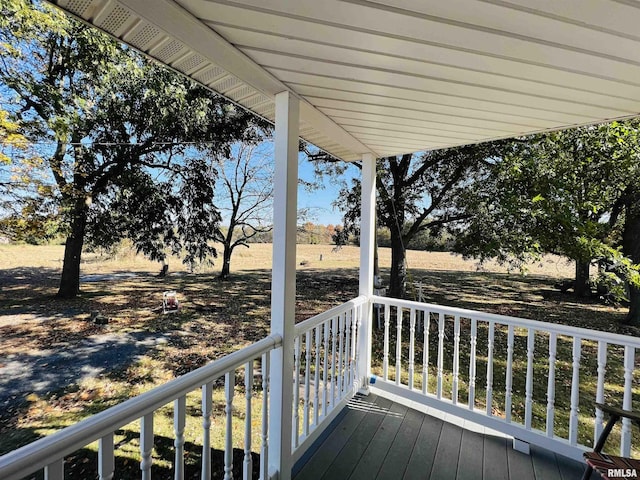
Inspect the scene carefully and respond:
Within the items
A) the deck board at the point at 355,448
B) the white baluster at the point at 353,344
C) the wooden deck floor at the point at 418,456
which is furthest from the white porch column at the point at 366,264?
the wooden deck floor at the point at 418,456

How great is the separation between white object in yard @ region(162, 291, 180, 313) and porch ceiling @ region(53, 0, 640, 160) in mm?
4712

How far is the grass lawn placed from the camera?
11.9 feet

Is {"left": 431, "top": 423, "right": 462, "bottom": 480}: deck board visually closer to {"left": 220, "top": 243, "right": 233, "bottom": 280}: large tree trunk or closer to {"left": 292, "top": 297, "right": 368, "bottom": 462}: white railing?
{"left": 292, "top": 297, "right": 368, "bottom": 462}: white railing

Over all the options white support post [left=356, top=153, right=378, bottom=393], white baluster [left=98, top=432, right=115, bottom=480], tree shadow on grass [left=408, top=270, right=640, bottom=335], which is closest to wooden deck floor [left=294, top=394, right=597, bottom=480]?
white support post [left=356, top=153, right=378, bottom=393]

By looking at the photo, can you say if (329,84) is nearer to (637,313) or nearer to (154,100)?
(154,100)

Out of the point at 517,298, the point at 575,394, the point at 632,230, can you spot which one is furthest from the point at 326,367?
the point at 632,230

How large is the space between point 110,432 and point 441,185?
6.03 m

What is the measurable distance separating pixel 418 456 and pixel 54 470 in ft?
6.46

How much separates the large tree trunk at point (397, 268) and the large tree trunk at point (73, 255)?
553 centimetres

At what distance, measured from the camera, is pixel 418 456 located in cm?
192

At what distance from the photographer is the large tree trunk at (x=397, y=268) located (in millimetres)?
5781

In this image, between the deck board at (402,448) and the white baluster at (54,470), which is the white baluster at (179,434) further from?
the deck board at (402,448)

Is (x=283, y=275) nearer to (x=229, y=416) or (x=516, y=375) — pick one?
(x=229, y=416)

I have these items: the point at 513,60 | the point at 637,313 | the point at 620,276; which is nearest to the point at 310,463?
the point at 513,60
